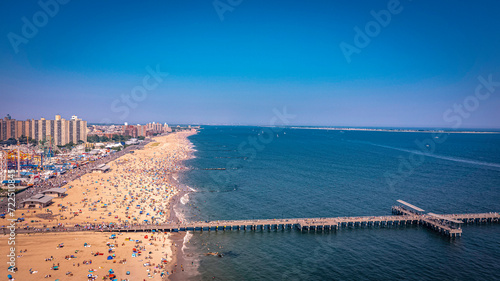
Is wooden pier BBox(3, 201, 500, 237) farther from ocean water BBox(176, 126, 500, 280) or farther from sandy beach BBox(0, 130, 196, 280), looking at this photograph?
sandy beach BBox(0, 130, 196, 280)

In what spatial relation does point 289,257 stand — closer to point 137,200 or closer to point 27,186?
point 137,200

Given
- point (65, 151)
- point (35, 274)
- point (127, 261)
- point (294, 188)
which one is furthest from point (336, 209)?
point (65, 151)

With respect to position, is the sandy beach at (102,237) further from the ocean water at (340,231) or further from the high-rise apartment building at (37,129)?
the high-rise apartment building at (37,129)

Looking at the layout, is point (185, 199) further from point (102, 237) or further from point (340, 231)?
point (340, 231)

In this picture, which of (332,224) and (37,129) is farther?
(37,129)

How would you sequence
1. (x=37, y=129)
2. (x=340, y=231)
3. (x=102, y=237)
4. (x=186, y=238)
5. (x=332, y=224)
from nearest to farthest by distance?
(x=102, y=237), (x=186, y=238), (x=340, y=231), (x=332, y=224), (x=37, y=129)

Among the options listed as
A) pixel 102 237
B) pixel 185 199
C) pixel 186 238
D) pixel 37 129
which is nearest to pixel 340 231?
pixel 186 238
